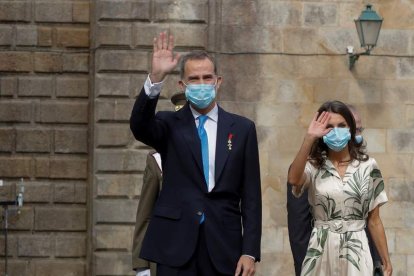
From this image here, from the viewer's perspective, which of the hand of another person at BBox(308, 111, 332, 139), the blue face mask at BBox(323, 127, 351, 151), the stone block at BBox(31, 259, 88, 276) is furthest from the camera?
the stone block at BBox(31, 259, 88, 276)

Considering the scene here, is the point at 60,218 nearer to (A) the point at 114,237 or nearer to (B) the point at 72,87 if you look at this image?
(A) the point at 114,237

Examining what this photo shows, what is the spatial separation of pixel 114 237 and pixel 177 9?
93.7 inches

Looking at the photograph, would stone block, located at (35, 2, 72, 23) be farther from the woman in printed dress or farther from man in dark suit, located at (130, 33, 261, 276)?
man in dark suit, located at (130, 33, 261, 276)

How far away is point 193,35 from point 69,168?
1966 millimetres

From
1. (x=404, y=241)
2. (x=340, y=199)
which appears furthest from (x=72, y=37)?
(x=340, y=199)

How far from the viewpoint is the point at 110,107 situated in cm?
1266

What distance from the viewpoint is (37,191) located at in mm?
13195

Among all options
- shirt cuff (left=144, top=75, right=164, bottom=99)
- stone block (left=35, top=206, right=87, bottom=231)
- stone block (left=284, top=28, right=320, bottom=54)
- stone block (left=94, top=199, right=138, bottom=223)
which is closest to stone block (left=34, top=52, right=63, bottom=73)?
stone block (left=35, top=206, right=87, bottom=231)

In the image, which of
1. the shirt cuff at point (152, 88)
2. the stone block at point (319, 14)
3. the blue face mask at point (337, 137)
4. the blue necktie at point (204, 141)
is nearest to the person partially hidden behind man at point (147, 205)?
the blue face mask at point (337, 137)

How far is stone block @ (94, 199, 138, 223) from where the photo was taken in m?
12.7

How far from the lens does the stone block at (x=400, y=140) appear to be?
1294 centimetres

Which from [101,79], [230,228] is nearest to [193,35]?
[101,79]

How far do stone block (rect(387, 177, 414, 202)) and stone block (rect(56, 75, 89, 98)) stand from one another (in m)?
3.32

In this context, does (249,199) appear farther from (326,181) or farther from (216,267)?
(326,181)
